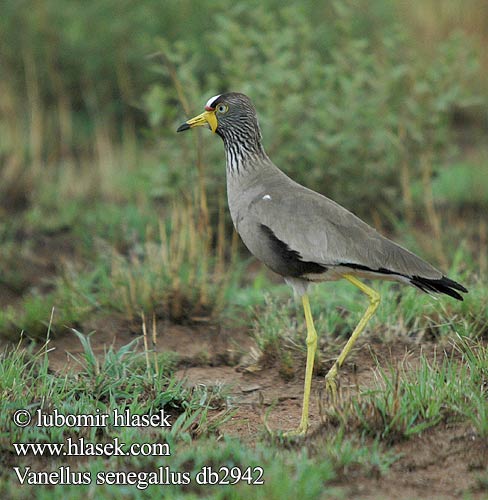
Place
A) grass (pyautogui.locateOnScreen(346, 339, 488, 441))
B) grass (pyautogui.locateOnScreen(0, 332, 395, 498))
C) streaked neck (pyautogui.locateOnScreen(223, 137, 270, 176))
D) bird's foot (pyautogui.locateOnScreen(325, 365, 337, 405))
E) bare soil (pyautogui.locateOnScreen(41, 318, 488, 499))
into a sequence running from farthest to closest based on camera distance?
streaked neck (pyautogui.locateOnScreen(223, 137, 270, 176)) < bird's foot (pyautogui.locateOnScreen(325, 365, 337, 405)) < grass (pyautogui.locateOnScreen(346, 339, 488, 441)) < bare soil (pyautogui.locateOnScreen(41, 318, 488, 499)) < grass (pyautogui.locateOnScreen(0, 332, 395, 498))

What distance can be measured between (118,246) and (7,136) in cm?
269

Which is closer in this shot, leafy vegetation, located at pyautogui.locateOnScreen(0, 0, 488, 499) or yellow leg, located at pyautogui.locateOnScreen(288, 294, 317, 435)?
leafy vegetation, located at pyautogui.locateOnScreen(0, 0, 488, 499)

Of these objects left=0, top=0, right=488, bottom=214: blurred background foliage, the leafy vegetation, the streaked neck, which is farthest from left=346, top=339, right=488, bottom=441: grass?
left=0, top=0, right=488, bottom=214: blurred background foliage

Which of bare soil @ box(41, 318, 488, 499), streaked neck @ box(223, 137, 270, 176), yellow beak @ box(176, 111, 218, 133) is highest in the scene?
yellow beak @ box(176, 111, 218, 133)

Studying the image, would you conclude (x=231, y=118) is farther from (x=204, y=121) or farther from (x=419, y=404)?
(x=419, y=404)

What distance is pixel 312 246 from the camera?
4.35 metres

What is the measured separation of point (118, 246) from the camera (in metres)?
7.15

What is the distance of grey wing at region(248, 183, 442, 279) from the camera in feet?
14.2

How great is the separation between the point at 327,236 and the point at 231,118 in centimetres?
95

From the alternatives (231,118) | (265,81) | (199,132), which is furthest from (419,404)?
(265,81)

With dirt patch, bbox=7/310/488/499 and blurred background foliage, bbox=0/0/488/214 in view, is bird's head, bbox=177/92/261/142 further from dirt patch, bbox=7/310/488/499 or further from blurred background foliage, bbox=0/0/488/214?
dirt patch, bbox=7/310/488/499

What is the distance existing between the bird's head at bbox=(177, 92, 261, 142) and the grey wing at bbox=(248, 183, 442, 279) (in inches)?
19.6

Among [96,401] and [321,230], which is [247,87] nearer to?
[321,230]

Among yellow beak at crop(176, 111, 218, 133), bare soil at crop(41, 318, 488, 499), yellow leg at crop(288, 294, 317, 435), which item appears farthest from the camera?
yellow beak at crop(176, 111, 218, 133)
